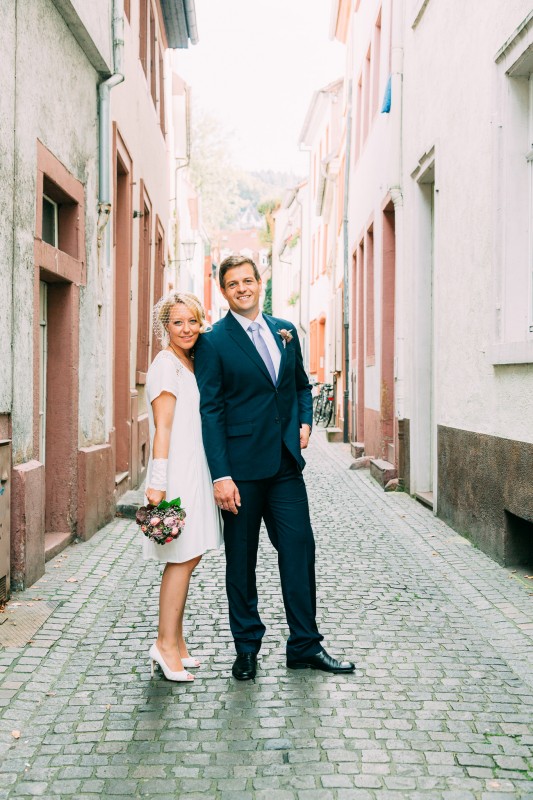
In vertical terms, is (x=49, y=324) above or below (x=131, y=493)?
above

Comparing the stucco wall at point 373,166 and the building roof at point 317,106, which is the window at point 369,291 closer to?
the stucco wall at point 373,166

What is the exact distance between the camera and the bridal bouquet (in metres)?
4.14

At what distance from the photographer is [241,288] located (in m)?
4.41

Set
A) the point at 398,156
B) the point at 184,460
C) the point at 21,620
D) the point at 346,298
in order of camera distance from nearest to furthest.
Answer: the point at 184,460 → the point at 21,620 → the point at 398,156 → the point at 346,298

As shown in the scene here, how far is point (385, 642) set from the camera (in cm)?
498

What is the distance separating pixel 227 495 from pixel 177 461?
27 cm

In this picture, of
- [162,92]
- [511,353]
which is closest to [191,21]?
[162,92]

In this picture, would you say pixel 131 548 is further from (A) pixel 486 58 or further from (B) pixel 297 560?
(A) pixel 486 58

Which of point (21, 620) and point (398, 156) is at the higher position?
point (398, 156)

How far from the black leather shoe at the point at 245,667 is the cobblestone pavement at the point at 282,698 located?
47 mm

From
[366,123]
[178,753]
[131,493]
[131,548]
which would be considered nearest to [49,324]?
[131,548]

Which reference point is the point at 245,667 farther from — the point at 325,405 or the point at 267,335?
the point at 325,405

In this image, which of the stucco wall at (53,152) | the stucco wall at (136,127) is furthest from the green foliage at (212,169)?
the stucco wall at (53,152)

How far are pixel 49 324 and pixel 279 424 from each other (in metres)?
4.00
